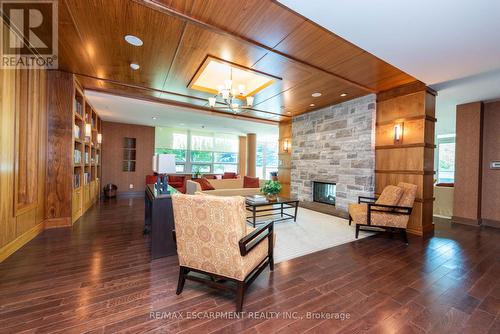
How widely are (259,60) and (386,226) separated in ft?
11.0

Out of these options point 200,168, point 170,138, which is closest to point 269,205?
point 200,168

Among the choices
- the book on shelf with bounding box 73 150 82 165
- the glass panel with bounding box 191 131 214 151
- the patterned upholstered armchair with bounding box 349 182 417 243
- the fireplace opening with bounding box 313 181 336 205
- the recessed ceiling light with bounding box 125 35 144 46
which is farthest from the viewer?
the glass panel with bounding box 191 131 214 151

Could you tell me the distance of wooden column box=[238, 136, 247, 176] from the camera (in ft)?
34.2

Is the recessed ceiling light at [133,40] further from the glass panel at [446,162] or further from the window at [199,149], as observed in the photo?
the glass panel at [446,162]

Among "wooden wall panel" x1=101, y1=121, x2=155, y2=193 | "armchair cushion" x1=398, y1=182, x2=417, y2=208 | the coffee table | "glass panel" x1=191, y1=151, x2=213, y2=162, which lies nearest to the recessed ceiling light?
the coffee table

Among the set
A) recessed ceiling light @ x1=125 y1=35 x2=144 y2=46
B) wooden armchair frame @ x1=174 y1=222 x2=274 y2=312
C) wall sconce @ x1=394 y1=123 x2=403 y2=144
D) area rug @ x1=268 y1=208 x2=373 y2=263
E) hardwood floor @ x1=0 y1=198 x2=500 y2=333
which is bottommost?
hardwood floor @ x1=0 y1=198 x2=500 y2=333

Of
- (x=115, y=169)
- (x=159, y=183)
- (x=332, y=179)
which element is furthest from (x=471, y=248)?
(x=115, y=169)

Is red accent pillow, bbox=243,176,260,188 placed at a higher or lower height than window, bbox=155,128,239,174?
lower

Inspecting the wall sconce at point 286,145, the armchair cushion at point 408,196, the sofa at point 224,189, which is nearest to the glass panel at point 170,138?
the sofa at point 224,189

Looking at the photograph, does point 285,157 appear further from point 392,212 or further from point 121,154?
point 121,154

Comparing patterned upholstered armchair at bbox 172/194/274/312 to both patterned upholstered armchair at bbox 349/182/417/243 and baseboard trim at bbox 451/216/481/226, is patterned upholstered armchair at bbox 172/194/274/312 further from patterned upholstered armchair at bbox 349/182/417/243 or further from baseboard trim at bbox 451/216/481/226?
baseboard trim at bbox 451/216/481/226

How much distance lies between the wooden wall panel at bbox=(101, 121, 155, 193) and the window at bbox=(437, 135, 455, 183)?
1211 cm

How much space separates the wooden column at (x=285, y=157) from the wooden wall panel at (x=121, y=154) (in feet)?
16.8

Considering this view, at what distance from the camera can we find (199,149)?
9531 millimetres
